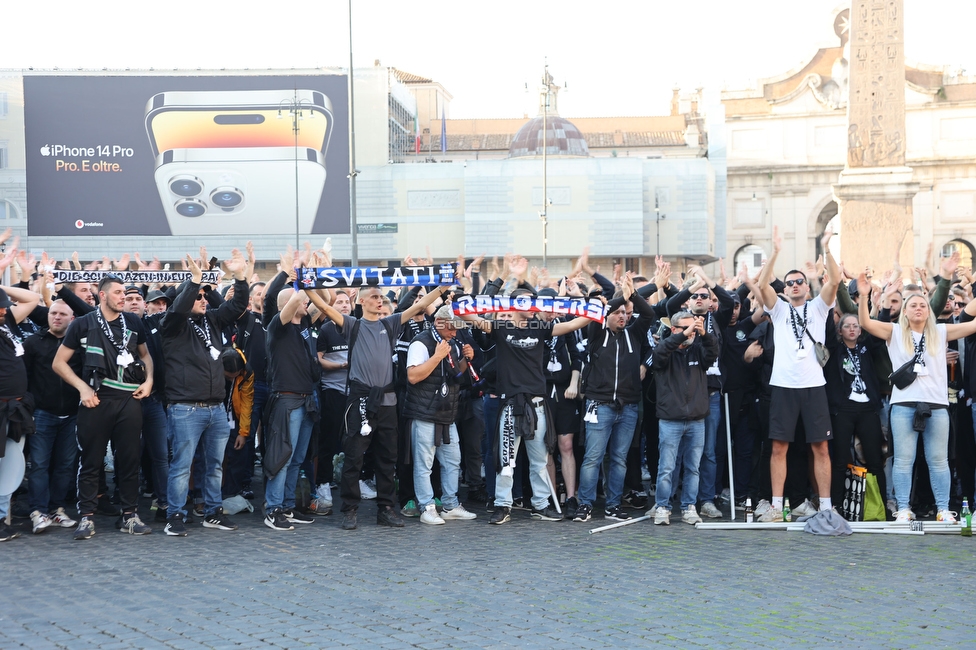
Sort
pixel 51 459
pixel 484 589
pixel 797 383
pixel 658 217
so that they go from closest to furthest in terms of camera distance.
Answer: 1. pixel 484 589
2. pixel 797 383
3. pixel 51 459
4. pixel 658 217

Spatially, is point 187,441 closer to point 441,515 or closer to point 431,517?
point 431,517

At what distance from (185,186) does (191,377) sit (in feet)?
164

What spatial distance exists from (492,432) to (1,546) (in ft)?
13.2

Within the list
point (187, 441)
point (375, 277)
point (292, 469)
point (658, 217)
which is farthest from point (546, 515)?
point (658, 217)

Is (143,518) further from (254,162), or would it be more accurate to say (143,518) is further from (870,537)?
(254,162)

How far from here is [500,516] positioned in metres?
8.87

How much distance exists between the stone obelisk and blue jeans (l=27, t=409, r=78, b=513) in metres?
13.5

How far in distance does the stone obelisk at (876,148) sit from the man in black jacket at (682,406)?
10.5 metres

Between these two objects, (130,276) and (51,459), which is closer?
(51,459)

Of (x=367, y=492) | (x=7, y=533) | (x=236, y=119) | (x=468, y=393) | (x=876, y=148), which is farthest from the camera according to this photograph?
(x=236, y=119)

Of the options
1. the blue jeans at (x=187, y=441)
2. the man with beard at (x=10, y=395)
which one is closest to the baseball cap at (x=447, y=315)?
the blue jeans at (x=187, y=441)

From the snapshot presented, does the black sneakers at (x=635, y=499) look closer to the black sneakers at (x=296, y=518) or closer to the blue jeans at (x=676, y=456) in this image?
the blue jeans at (x=676, y=456)

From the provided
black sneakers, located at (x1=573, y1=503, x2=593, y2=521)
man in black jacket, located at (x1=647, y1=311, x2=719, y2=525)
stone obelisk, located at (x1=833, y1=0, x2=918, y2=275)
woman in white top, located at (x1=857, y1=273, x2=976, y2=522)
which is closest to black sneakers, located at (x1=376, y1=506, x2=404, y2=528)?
black sneakers, located at (x1=573, y1=503, x2=593, y2=521)

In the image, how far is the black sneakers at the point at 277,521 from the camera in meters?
8.58
